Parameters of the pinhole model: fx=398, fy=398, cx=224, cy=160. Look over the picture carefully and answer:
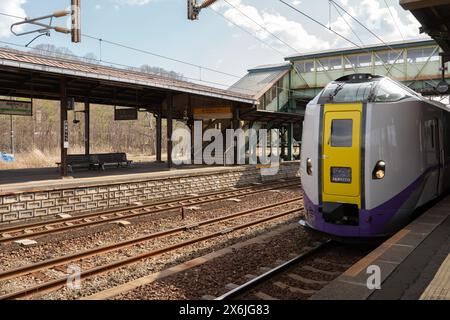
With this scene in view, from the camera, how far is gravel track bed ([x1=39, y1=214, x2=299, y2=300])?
19.6ft

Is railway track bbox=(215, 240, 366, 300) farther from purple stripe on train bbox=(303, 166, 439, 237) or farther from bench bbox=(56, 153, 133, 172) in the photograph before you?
bench bbox=(56, 153, 133, 172)

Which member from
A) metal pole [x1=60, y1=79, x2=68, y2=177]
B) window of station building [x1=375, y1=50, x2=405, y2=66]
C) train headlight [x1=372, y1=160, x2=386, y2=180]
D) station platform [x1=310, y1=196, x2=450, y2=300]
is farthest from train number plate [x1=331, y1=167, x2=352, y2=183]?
window of station building [x1=375, y1=50, x2=405, y2=66]

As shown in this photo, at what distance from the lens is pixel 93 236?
9.34 meters

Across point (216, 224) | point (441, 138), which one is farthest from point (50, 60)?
point (441, 138)

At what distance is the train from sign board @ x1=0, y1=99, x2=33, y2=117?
11.4 meters

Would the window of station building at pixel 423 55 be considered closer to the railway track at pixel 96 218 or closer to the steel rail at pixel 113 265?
the railway track at pixel 96 218

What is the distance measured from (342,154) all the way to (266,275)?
2397 mm

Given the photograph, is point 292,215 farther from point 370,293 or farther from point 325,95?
point 370,293

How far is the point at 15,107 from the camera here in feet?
47.4

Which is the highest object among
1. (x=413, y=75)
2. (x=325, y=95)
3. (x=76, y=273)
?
(x=413, y=75)

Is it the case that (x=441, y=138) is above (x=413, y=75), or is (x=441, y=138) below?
below

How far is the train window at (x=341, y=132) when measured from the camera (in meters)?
6.70

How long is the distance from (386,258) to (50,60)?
1184cm
